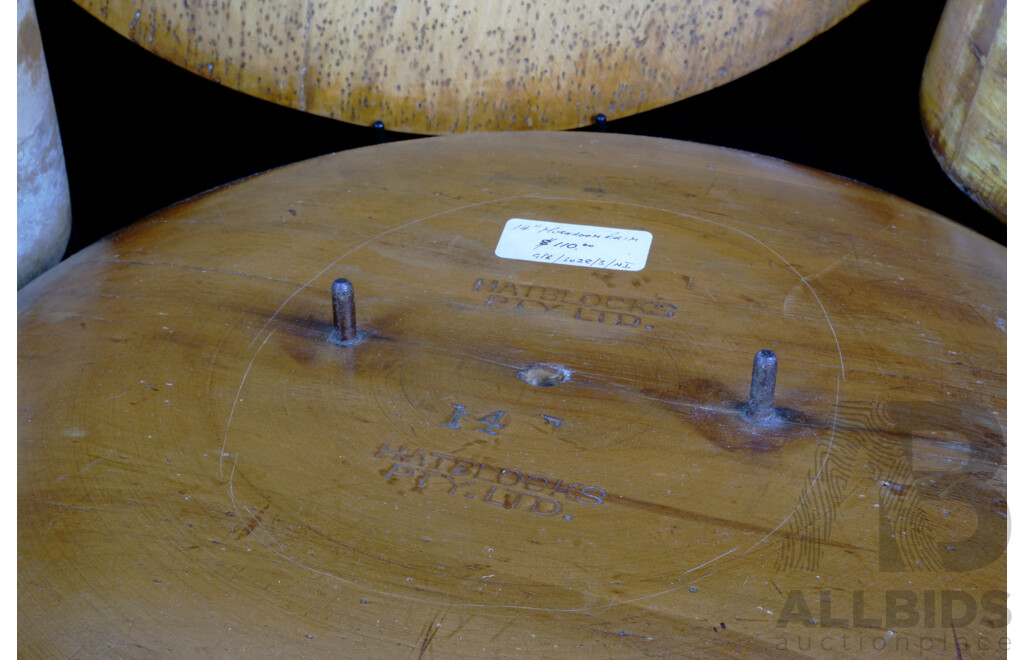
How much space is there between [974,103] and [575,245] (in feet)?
1.60

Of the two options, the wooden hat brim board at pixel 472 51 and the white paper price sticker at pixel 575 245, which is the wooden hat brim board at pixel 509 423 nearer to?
the white paper price sticker at pixel 575 245

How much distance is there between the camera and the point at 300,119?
1.63 meters

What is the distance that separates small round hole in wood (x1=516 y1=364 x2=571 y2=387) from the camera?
86cm

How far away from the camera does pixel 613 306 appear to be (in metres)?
0.96

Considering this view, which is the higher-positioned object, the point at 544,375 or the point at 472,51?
the point at 472,51

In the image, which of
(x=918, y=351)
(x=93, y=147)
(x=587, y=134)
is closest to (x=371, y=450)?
(x=918, y=351)

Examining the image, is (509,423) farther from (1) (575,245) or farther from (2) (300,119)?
(2) (300,119)

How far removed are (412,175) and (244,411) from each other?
0.46m

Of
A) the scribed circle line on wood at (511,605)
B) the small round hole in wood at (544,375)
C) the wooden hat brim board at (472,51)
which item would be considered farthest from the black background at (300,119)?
the small round hole in wood at (544,375)

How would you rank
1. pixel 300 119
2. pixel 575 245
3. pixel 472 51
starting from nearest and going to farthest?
pixel 575 245 < pixel 472 51 < pixel 300 119

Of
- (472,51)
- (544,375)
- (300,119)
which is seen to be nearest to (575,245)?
(544,375)

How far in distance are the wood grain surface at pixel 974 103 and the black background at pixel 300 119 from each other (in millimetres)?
342

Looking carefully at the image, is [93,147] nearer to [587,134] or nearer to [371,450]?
[587,134]

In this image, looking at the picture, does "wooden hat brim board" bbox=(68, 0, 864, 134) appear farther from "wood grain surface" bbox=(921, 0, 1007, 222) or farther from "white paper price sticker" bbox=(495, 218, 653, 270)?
"white paper price sticker" bbox=(495, 218, 653, 270)
